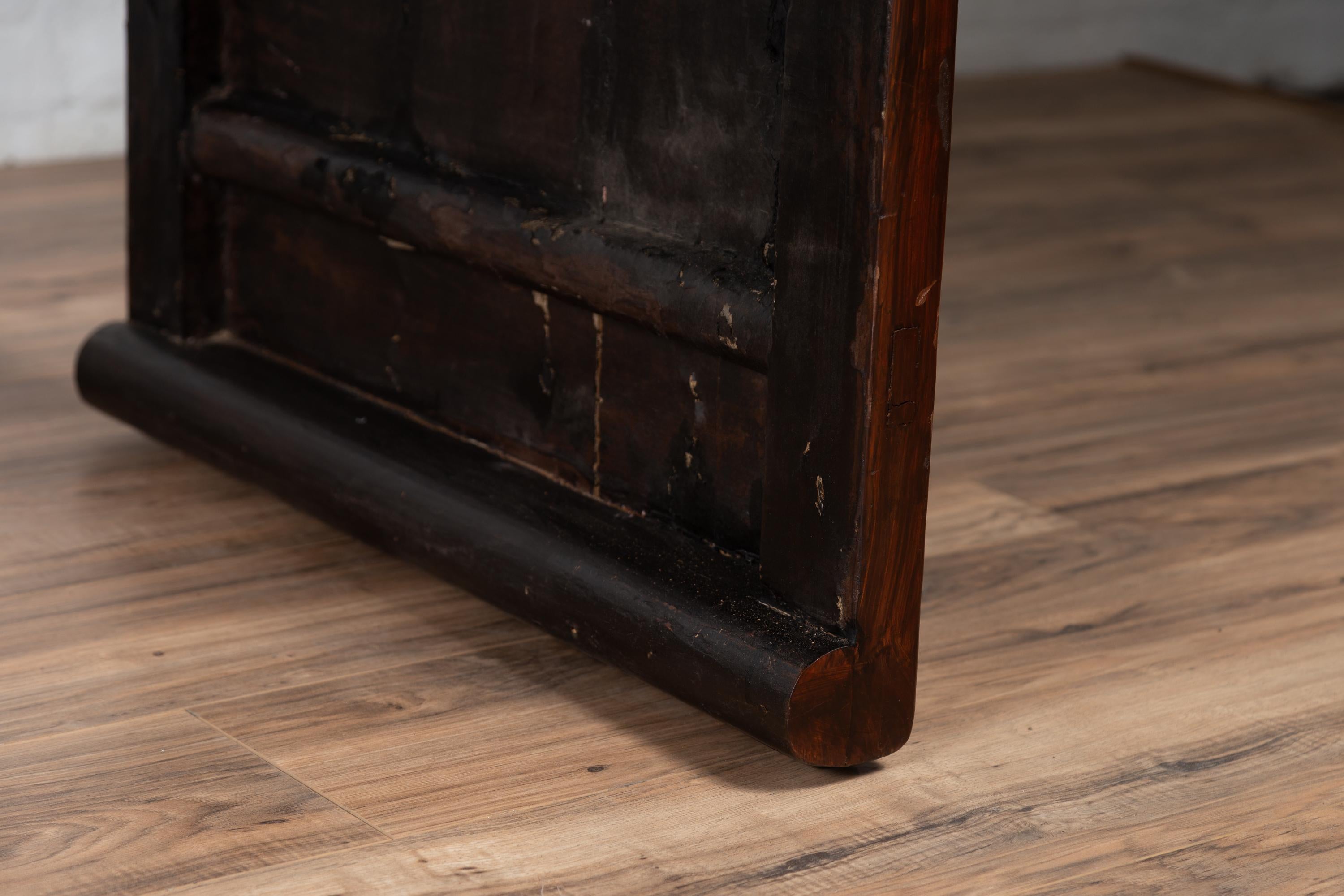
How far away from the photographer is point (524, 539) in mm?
1279

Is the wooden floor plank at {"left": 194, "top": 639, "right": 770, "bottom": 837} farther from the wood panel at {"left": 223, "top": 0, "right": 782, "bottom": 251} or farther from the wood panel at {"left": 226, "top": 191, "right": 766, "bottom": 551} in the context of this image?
the wood panel at {"left": 223, "top": 0, "right": 782, "bottom": 251}

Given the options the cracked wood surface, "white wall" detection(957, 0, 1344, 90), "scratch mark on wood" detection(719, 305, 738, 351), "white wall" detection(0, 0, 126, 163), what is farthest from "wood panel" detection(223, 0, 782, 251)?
"white wall" detection(957, 0, 1344, 90)

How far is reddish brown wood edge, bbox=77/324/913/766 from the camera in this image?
3.63 feet

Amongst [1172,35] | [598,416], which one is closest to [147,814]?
[598,416]

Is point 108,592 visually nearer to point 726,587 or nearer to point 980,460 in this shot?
point 726,587

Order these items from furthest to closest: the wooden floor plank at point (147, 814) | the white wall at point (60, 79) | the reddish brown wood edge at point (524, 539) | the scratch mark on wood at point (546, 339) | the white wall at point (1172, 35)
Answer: the white wall at point (1172, 35)
the white wall at point (60, 79)
the scratch mark on wood at point (546, 339)
the reddish brown wood edge at point (524, 539)
the wooden floor plank at point (147, 814)

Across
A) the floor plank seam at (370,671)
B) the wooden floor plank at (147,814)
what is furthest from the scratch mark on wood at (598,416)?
the wooden floor plank at (147,814)

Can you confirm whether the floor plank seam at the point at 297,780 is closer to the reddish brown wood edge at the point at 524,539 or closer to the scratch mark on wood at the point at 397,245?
the reddish brown wood edge at the point at 524,539

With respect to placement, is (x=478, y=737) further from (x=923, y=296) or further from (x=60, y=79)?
(x=60, y=79)

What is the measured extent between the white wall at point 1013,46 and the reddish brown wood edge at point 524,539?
1.35m

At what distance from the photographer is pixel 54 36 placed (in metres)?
2.89

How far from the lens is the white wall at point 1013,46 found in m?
2.87

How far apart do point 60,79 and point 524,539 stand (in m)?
1.98

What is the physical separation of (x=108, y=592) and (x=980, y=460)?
840mm
